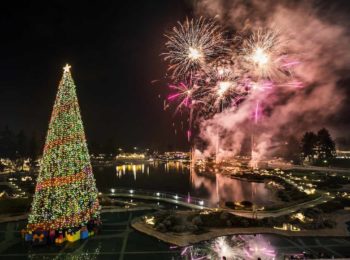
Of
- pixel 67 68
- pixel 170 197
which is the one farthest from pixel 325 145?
pixel 67 68

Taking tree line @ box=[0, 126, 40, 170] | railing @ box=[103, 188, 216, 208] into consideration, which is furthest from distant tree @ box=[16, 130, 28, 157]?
railing @ box=[103, 188, 216, 208]

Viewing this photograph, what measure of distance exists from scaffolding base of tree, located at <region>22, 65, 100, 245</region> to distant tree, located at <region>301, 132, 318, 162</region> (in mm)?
104205

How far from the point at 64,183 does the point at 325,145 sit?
105596mm

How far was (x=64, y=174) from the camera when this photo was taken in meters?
25.1

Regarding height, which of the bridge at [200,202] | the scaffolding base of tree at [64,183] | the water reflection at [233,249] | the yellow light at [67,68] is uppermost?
the yellow light at [67,68]

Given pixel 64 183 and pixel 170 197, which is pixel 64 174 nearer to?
pixel 64 183

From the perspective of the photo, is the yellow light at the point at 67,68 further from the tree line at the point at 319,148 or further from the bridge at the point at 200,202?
the tree line at the point at 319,148

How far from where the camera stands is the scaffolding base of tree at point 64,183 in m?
24.6

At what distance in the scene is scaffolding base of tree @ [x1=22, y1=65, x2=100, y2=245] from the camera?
80.7 ft

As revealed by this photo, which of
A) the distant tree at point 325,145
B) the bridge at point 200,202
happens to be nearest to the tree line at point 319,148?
the distant tree at point 325,145

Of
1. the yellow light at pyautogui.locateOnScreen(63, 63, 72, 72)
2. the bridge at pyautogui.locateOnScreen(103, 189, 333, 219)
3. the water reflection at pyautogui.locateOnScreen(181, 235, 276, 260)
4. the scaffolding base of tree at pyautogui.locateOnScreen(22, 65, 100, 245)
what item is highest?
the yellow light at pyautogui.locateOnScreen(63, 63, 72, 72)

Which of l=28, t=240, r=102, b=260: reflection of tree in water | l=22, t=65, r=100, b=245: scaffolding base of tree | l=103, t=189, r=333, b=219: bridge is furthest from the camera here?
l=103, t=189, r=333, b=219: bridge

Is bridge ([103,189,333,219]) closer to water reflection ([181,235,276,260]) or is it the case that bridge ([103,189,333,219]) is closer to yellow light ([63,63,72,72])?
water reflection ([181,235,276,260])

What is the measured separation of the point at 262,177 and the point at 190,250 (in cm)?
5471
